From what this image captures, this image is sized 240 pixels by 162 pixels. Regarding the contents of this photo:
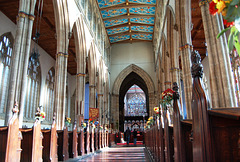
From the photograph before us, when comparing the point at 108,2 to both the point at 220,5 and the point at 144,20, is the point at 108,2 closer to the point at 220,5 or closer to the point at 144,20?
→ the point at 144,20

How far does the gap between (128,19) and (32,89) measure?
33.2 ft

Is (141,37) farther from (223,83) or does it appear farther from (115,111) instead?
(223,83)

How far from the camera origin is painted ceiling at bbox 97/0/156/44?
52.5ft

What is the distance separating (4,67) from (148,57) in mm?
14008

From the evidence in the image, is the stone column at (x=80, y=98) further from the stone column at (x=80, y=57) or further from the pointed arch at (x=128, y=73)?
the pointed arch at (x=128, y=73)

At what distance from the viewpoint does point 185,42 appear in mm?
8664

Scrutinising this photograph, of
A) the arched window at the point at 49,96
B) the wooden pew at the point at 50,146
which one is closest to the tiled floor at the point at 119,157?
the wooden pew at the point at 50,146

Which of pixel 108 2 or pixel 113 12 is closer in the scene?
pixel 108 2

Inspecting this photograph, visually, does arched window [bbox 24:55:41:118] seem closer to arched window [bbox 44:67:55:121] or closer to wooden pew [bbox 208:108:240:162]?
arched window [bbox 44:67:55:121]

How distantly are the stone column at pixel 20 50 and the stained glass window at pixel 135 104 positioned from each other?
84.2 feet

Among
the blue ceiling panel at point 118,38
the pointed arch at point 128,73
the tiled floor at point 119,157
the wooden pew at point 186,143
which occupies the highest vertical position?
the blue ceiling panel at point 118,38

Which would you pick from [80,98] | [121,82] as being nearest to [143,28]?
[121,82]

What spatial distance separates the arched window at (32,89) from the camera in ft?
47.5

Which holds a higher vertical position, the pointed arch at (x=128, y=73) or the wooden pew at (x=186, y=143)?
the pointed arch at (x=128, y=73)
